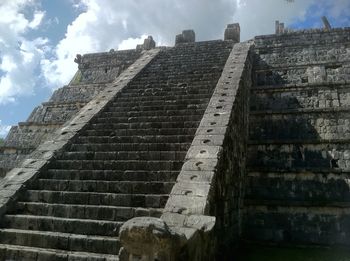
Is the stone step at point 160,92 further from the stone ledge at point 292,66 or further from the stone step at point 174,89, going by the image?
the stone ledge at point 292,66

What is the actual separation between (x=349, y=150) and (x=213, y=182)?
4.27m

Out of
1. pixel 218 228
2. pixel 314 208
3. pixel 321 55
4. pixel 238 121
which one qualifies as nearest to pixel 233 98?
pixel 238 121

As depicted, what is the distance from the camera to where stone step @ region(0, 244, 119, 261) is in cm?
492

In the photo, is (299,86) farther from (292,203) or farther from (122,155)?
(122,155)

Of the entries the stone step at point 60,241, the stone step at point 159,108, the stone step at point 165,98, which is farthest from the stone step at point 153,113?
the stone step at point 60,241

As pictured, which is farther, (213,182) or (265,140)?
(265,140)

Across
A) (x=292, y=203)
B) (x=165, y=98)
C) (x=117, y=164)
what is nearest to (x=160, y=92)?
(x=165, y=98)

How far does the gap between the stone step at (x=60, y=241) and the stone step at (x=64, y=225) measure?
15cm

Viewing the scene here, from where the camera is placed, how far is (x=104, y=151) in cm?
784

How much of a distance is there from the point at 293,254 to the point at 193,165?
2.67 meters

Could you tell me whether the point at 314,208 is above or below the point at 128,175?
below

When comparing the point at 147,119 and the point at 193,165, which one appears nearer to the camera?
the point at 193,165

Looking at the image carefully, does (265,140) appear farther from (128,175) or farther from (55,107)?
(55,107)

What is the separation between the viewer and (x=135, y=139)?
318 inches
